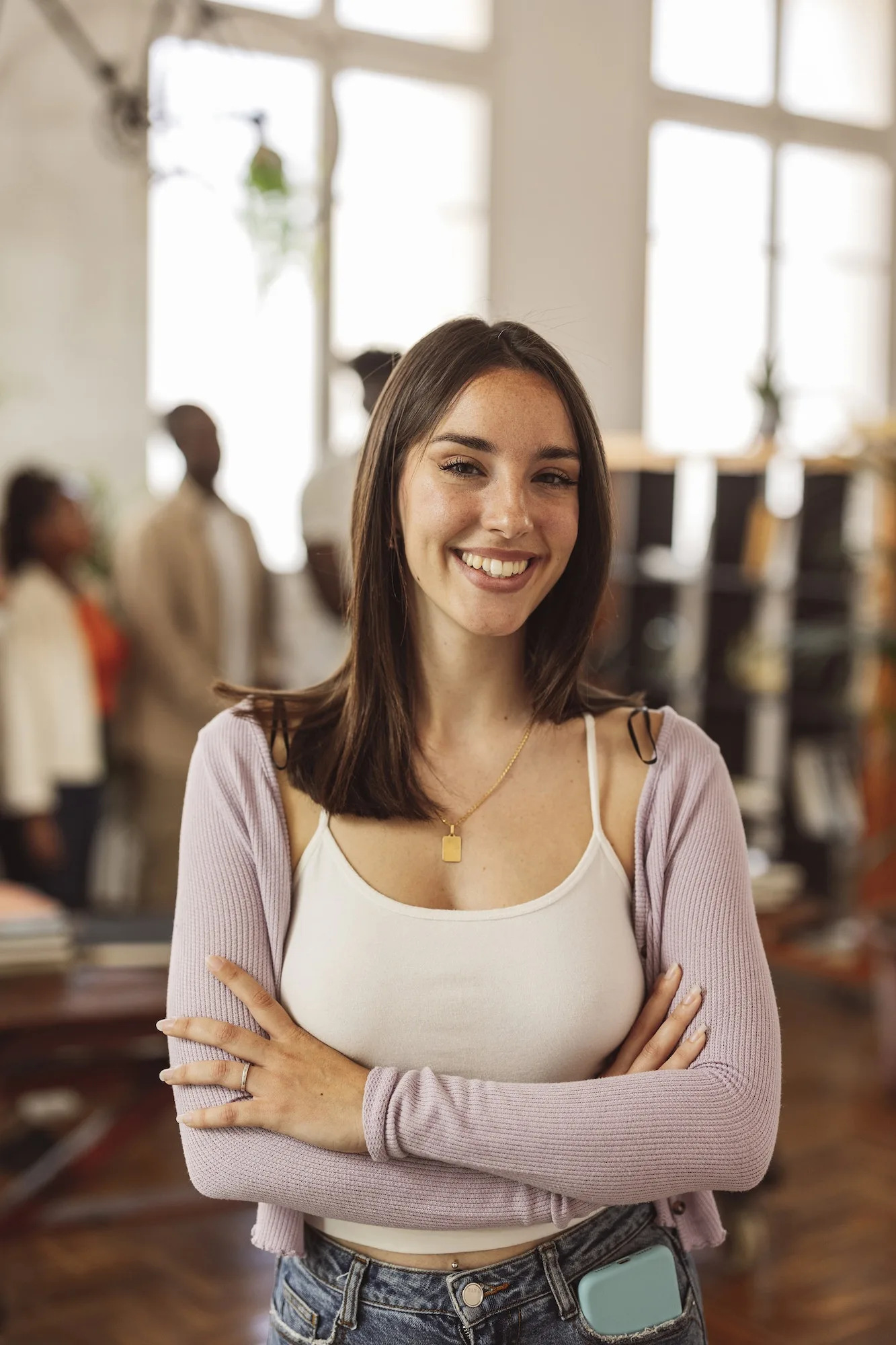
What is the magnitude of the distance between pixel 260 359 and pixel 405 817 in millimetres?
5165

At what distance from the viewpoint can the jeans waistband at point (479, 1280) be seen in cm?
147

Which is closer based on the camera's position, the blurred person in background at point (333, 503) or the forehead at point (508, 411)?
the forehead at point (508, 411)

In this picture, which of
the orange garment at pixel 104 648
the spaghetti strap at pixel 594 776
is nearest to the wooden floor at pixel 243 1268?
the orange garment at pixel 104 648

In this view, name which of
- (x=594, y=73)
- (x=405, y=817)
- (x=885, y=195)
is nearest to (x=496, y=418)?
(x=405, y=817)

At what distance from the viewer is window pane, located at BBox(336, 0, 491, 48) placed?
6.67 m

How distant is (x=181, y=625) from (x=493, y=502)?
348cm

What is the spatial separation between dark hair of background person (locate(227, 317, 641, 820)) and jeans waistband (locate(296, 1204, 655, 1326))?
441mm

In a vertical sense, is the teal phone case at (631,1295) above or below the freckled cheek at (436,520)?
below

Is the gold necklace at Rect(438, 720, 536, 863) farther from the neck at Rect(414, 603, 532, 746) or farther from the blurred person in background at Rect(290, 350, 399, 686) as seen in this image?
the blurred person in background at Rect(290, 350, 399, 686)

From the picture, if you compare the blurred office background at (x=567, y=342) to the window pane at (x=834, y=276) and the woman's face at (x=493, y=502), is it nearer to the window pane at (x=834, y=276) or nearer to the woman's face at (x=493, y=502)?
the window pane at (x=834, y=276)

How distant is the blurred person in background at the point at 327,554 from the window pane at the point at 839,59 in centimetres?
485

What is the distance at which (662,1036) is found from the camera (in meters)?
1.49

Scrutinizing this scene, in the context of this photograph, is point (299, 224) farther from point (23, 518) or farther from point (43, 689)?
point (43, 689)

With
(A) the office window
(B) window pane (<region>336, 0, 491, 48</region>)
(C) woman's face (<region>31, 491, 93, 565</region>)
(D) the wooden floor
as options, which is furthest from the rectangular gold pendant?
(B) window pane (<region>336, 0, 491, 48</region>)
